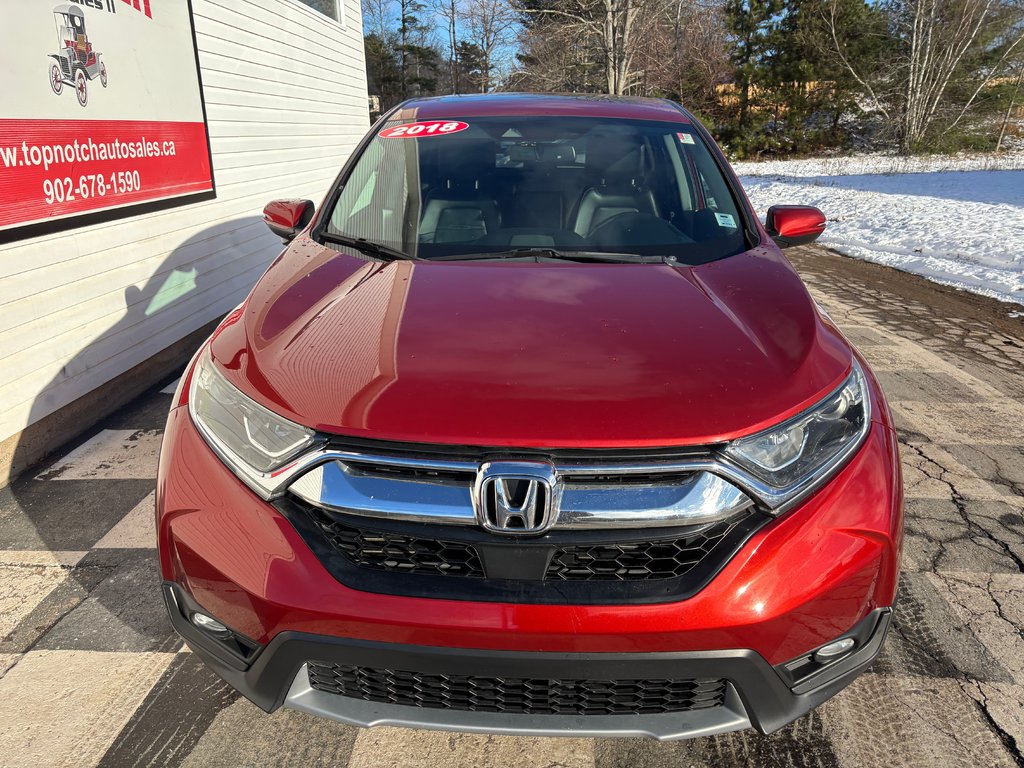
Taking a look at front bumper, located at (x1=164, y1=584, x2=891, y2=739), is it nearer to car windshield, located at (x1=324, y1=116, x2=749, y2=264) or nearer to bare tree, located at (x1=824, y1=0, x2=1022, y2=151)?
car windshield, located at (x1=324, y1=116, x2=749, y2=264)

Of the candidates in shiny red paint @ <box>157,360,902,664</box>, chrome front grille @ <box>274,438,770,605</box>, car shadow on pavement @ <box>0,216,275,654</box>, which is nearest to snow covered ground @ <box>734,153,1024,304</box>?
shiny red paint @ <box>157,360,902,664</box>

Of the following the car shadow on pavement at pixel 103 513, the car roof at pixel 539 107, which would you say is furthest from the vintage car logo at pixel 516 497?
the car roof at pixel 539 107

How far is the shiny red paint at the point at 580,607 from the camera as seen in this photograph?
4.84 feet

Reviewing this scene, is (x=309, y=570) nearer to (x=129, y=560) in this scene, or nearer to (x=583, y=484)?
(x=583, y=484)

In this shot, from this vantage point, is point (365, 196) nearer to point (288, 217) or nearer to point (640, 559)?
point (288, 217)

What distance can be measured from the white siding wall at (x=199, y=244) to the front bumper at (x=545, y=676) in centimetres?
275

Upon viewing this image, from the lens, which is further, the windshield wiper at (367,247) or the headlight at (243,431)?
the windshield wiper at (367,247)

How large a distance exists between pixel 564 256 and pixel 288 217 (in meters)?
1.41

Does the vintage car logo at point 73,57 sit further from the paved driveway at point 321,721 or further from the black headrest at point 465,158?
the black headrest at point 465,158

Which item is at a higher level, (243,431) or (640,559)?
(243,431)

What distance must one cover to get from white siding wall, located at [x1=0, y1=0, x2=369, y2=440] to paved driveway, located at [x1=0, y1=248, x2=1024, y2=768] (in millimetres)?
612

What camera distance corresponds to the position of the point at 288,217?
320 centimetres

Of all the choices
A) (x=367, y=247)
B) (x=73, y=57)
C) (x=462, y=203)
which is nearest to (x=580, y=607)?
(x=367, y=247)

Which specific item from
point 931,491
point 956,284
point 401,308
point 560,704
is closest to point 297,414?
point 401,308
